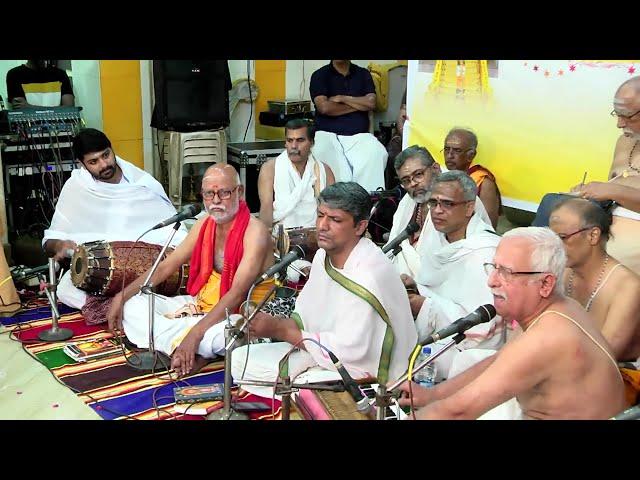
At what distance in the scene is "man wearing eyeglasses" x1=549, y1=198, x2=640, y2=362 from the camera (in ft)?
10.5

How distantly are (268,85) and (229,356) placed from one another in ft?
21.0

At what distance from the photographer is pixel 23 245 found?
594cm

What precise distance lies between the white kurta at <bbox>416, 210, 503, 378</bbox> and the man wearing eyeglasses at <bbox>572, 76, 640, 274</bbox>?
1.83 ft

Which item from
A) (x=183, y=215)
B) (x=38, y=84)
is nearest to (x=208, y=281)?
(x=183, y=215)

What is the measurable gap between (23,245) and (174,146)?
95.2 inches

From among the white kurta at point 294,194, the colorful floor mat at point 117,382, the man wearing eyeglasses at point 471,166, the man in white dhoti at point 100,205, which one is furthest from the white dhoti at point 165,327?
the man wearing eyeglasses at point 471,166

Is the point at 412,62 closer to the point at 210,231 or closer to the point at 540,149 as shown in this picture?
the point at 540,149

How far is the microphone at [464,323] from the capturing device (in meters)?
2.40

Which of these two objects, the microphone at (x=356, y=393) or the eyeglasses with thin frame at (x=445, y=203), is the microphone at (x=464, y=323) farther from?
the eyeglasses with thin frame at (x=445, y=203)

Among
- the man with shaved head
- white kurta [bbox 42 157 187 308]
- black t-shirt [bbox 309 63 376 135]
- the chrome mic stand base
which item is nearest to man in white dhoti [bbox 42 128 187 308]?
white kurta [bbox 42 157 187 308]

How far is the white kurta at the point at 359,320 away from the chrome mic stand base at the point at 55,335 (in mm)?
1681

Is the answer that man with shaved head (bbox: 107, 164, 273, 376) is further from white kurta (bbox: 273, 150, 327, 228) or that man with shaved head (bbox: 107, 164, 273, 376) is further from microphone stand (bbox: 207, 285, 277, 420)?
white kurta (bbox: 273, 150, 327, 228)
